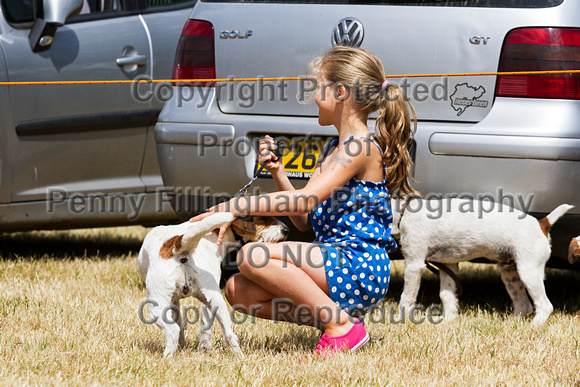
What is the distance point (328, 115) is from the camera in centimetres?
326

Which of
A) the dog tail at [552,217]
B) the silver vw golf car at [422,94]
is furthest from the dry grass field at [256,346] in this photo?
the silver vw golf car at [422,94]

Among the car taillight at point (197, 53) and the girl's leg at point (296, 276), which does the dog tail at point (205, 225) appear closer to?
the girl's leg at point (296, 276)

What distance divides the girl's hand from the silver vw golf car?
1.97 feet

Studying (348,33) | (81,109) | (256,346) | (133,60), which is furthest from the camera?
(133,60)

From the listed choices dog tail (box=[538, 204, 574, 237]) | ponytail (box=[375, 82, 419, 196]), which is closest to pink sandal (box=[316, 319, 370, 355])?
ponytail (box=[375, 82, 419, 196])

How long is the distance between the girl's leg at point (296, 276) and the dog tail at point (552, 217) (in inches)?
46.0

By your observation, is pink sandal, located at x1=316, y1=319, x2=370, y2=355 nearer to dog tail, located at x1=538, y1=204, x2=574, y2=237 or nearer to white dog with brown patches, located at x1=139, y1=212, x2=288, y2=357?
white dog with brown patches, located at x1=139, y1=212, x2=288, y2=357

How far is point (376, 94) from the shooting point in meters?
3.23

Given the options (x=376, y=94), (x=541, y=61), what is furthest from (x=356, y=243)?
(x=541, y=61)

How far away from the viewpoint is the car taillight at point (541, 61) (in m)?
3.66

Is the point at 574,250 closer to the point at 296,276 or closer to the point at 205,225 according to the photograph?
the point at 296,276

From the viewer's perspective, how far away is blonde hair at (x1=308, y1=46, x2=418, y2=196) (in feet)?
10.5

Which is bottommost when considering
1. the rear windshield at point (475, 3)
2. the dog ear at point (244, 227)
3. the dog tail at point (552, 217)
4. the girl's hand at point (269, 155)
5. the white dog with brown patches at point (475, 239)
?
the white dog with brown patches at point (475, 239)

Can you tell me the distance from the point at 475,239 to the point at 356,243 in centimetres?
92
